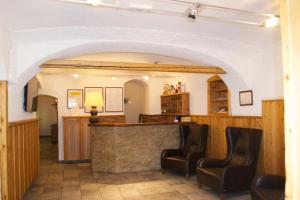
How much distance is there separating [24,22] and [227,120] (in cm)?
433

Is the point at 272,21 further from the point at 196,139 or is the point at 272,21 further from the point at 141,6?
the point at 196,139

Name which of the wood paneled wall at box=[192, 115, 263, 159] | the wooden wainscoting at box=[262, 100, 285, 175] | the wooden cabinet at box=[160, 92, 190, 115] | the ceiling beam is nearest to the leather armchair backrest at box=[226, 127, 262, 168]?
the wooden wainscoting at box=[262, 100, 285, 175]

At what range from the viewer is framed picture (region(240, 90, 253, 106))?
473cm

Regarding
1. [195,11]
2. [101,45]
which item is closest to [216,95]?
[101,45]

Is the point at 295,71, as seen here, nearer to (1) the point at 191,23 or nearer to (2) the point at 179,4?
(2) the point at 179,4

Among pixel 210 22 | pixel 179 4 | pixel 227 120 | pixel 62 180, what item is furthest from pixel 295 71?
pixel 62 180

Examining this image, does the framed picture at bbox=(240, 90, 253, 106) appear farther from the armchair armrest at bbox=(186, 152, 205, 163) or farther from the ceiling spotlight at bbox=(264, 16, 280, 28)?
the ceiling spotlight at bbox=(264, 16, 280, 28)

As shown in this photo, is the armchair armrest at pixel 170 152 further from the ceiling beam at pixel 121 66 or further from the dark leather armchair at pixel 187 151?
the ceiling beam at pixel 121 66

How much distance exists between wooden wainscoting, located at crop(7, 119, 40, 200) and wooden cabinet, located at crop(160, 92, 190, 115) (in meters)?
4.00

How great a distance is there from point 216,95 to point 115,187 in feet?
11.0

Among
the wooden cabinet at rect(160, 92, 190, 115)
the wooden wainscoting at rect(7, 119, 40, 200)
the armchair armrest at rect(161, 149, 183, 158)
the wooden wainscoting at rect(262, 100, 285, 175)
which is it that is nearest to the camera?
the wooden wainscoting at rect(7, 119, 40, 200)

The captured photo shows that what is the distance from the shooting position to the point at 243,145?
14.2ft

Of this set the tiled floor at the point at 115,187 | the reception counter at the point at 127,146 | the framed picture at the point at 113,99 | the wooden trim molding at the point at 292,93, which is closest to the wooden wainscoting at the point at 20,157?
the tiled floor at the point at 115,187

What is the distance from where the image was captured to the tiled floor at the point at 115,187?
4043 millimetres
